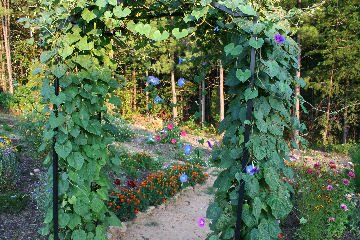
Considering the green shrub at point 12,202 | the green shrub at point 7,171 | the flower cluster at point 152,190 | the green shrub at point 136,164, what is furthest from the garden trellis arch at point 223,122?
the green shrub at point 136,164

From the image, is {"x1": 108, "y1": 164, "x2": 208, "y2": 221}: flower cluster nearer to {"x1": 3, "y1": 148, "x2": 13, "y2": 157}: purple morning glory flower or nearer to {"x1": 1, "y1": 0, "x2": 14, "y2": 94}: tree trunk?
{"x1": 3, "y1": 148, "x2": 13, "y2": 157}: purple morning glory flower

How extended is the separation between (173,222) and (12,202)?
1.79m

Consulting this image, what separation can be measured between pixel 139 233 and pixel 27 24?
258 centimetres

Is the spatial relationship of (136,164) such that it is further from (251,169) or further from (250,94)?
(250,94)

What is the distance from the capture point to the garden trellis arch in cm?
220

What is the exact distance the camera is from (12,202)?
4008 mm

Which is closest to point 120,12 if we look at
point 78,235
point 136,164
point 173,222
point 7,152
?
point 78,235

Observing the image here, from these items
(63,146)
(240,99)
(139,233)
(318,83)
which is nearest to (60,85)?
(63,146)

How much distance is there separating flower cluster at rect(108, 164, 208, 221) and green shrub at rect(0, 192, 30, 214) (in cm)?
92

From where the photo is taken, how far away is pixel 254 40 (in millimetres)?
2066

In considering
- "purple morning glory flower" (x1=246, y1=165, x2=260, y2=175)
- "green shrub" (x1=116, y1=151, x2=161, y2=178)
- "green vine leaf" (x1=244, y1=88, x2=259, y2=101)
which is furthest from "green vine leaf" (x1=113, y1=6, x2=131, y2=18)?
"green shrub" (x1=116, y1=151, x2=161, y2=178)

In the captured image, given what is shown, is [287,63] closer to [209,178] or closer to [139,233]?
[139,233]

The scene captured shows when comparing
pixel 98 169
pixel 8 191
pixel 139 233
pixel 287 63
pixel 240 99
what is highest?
pixel 287 63

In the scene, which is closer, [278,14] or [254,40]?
[254,40]
